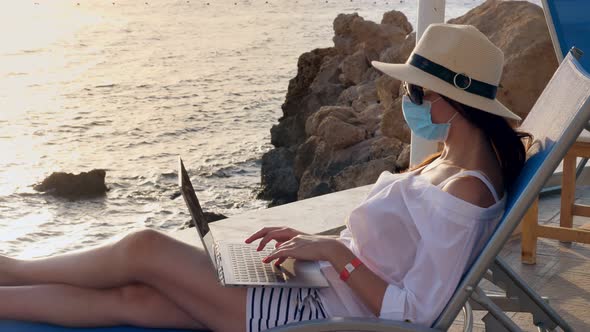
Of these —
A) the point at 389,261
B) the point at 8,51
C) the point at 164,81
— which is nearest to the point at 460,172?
the point at 389,261

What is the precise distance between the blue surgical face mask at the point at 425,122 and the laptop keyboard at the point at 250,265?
53 centimetres

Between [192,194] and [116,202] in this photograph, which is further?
[116,202]

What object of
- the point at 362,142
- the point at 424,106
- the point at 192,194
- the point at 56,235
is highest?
the point at 424,106

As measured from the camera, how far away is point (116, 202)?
24.9 meters

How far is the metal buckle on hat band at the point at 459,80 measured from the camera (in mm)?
2344

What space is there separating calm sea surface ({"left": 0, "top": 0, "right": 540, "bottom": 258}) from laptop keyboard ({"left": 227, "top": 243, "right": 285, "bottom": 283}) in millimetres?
→ 16534

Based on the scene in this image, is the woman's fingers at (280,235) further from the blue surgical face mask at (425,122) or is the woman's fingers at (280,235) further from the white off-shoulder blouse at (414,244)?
the blue surgical face mask at (425,122)

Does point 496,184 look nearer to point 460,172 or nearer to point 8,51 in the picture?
point 460,172

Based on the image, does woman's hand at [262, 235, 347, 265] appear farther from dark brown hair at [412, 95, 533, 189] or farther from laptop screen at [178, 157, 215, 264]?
dark brown hair at [412, 95, 533, 189]

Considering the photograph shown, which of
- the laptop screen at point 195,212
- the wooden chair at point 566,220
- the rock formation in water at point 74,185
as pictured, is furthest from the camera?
the rock formation in water at point 74,185

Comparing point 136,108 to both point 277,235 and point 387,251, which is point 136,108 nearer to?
point 277,235

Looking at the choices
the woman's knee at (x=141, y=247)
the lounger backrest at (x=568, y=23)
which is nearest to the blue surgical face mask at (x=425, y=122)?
the woman's knee at (x=141, y=247)

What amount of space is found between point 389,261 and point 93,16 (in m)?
56.7

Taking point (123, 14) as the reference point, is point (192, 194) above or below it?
above
